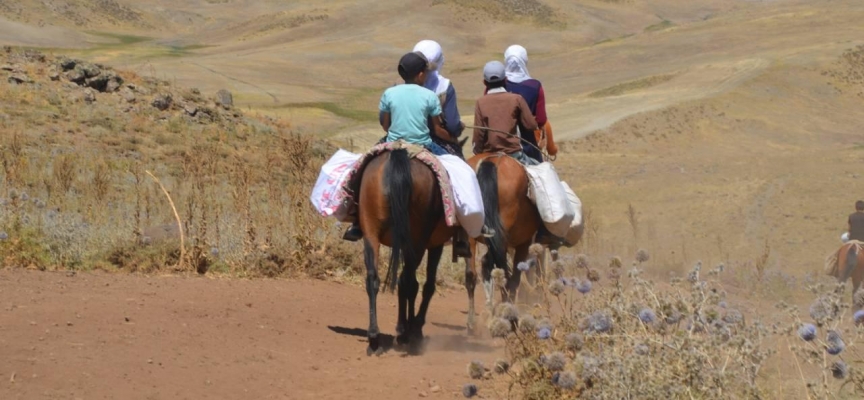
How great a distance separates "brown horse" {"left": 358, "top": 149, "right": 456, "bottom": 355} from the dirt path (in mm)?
638

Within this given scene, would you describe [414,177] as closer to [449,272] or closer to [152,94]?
[449,272]

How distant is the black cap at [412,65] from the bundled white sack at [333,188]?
0.76 meters

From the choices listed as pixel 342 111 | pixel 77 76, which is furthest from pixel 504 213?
pixel 342 111

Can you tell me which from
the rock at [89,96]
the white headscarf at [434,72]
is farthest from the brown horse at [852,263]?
the rock at [89,96]

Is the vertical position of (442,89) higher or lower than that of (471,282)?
higher

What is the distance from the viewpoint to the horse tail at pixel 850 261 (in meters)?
14.6

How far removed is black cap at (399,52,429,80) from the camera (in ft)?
30.1

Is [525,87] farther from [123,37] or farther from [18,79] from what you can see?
[123,37]

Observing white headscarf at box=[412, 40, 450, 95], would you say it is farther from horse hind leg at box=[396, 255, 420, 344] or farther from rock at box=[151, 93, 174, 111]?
rock at box=[151, 93, 174, 111]

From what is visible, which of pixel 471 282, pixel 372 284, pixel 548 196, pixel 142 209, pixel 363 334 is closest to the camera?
pixel 372 284

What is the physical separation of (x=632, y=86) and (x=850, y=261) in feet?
162

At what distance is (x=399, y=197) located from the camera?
27.8 ft

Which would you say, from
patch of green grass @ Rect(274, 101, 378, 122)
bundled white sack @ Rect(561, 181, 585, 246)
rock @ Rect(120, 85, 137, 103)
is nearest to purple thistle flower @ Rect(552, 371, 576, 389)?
bundled white sack @ Rect(561, 181, 585, 246)

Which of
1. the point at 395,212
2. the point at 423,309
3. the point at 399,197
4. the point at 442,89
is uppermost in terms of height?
the point at 442,89
